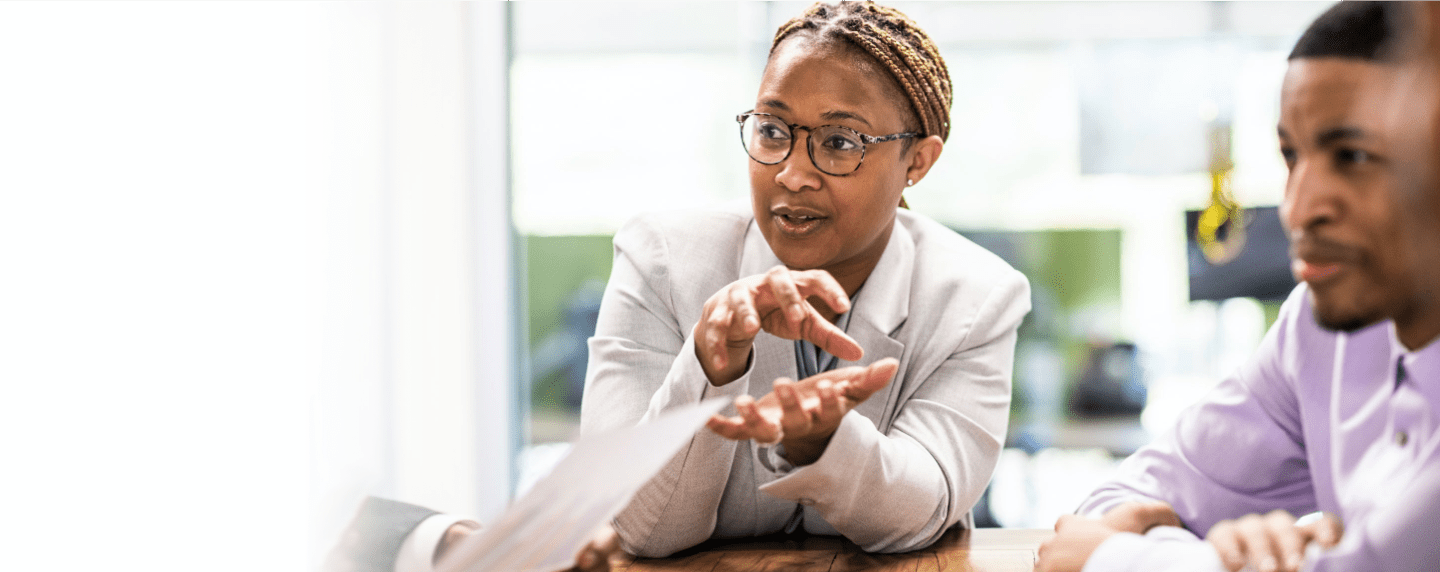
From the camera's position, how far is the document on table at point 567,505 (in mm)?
561

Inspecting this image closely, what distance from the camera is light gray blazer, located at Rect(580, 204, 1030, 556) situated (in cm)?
104

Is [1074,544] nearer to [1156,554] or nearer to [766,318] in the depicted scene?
[1156,554]

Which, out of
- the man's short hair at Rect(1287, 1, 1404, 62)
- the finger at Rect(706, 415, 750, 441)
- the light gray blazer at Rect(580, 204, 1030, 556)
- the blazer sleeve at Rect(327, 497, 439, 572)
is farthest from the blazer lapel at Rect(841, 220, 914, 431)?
the man's short hair at Rect(1287, 1, 1404, 62)

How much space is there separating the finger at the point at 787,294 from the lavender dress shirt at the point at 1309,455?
317 millimetres

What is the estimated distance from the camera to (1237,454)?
77 cm

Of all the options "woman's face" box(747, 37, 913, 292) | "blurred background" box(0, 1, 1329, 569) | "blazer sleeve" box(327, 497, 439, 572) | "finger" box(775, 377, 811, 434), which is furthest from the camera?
"woman's face" box(747, 37, 913, 292)

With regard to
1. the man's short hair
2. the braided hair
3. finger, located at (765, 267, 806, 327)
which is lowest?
finger, located at (765, 267, 806, 327)

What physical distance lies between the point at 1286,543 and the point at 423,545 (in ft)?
1.94

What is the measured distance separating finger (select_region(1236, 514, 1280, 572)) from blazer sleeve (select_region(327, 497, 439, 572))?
0.60m

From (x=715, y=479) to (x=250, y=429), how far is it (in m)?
0.50

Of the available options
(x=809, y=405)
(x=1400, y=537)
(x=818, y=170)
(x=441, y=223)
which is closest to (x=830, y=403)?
(x=809, y=405)

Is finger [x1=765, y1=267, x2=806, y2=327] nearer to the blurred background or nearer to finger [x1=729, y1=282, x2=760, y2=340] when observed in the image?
finger [x1=729, y1=282, x2=760, y2=340]

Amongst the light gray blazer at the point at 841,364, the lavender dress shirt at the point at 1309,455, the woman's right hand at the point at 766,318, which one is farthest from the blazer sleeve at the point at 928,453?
the lavender dress shirt at the point at 1309,455

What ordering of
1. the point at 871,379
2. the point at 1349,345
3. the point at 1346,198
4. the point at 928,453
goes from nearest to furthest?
the point at 1346,198, the point at 1349,345, the point at 871,379, the point at 928,453
